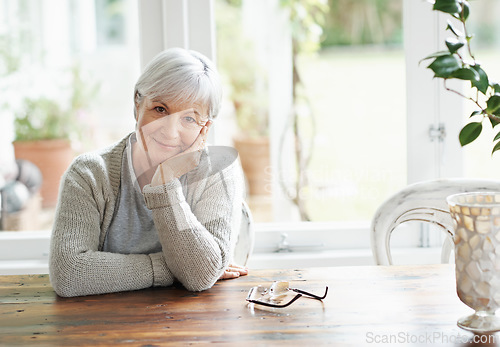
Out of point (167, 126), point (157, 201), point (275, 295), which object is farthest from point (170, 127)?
point (275, 295)

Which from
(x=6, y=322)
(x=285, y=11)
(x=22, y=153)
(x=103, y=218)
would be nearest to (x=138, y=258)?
(x=103, y=218)

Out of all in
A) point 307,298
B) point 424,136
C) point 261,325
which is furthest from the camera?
point 424,136

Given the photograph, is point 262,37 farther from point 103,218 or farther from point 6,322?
point 6,322

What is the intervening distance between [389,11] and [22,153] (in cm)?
143

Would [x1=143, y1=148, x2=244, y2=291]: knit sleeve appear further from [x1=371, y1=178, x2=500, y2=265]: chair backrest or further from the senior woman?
[x1=371, y1=178, x2=500, y2=265]: chair backrest

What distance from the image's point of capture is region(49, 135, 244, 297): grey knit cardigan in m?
1.50

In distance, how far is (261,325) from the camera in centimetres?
126

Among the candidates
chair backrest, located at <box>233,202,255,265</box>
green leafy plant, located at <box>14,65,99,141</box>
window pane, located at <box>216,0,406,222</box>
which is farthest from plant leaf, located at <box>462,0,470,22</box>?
green leafy plant, located at <box>14,65,99,141</box>

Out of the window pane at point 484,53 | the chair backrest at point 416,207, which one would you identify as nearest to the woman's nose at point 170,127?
the chair backrest at point 416,207

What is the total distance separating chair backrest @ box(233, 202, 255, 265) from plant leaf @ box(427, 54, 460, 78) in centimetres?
85

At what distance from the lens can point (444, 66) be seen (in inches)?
46.1

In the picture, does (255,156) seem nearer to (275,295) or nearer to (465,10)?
(275,295)

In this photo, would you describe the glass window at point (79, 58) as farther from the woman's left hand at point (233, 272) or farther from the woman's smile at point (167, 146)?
the woman's left hand at point (233, 272)

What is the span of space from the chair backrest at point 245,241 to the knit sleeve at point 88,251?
379mm
